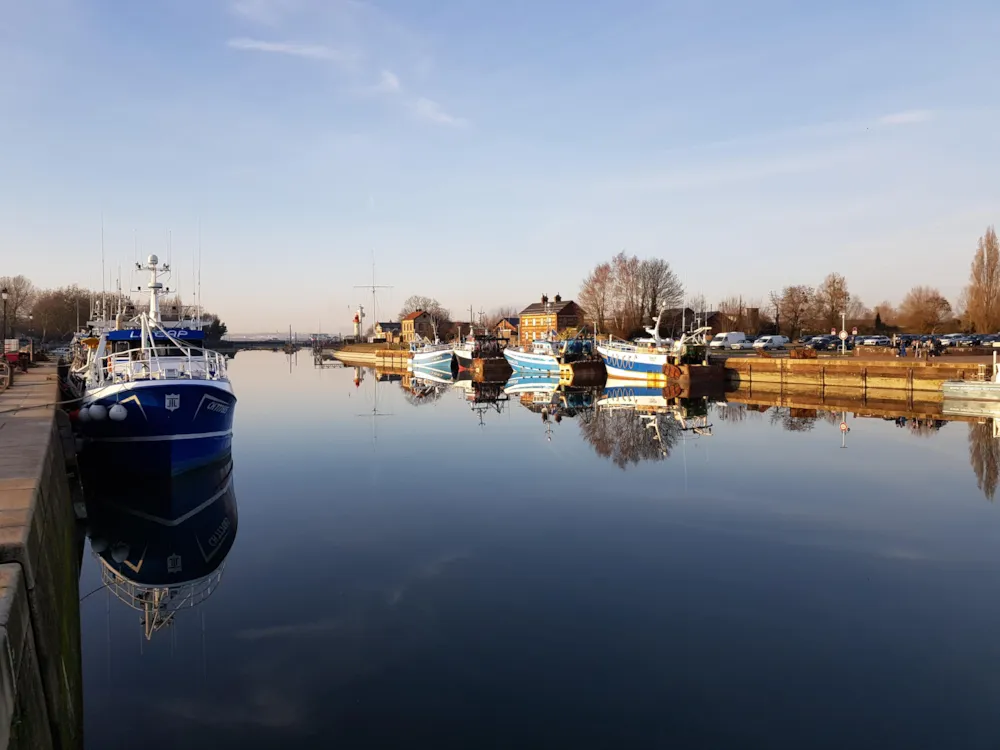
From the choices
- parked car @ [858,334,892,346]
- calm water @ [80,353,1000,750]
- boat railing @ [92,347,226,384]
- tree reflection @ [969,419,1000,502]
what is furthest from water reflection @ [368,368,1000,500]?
parked car @ [858,334,892,346]

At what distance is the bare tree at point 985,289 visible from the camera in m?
78.4

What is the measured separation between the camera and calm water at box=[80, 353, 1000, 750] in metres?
8.02

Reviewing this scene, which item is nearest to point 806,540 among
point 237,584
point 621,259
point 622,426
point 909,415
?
point 237,584

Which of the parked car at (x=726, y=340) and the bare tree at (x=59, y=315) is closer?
the parked car at (x=726, y=340)

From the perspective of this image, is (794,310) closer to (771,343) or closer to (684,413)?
(771,343)

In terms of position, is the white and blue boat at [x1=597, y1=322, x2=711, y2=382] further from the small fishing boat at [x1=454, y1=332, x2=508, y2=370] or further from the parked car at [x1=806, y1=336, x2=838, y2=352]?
the small fishing boat at [x1=454, y1=332, x2=508, y2=370]

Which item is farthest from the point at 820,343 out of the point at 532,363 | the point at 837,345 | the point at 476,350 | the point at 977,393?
the point at 476,350

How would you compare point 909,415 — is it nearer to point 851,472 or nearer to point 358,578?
point 851,472

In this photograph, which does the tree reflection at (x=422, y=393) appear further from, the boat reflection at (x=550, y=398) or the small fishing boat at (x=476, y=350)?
the small fishing boat at (x=476, y=350)

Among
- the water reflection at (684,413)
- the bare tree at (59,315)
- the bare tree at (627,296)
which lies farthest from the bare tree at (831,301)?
the bare tree at (59,315)

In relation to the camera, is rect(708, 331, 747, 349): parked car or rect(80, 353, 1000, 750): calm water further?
rect(708, 331, 747, 349): parked car

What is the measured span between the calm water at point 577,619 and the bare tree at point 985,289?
2747 inches

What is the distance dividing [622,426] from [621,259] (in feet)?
211

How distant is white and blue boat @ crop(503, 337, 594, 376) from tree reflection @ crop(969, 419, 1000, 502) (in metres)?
40.6
